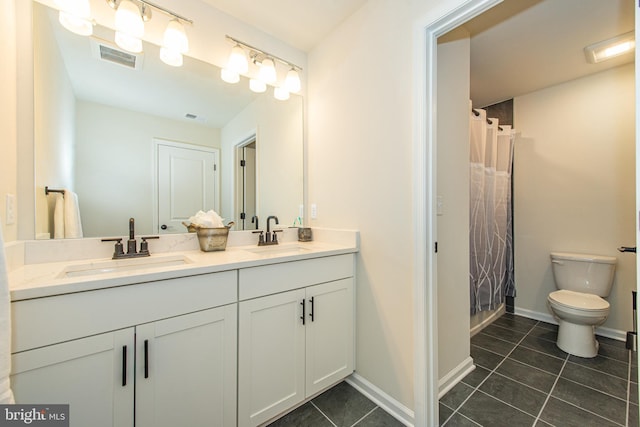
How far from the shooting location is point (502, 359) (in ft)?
6.30

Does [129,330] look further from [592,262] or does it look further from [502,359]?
[592,262]

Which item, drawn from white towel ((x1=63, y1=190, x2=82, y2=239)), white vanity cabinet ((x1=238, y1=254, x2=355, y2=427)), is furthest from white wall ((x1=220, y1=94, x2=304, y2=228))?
white towel ((x1=63, y1=190, x2=82, y2=239))

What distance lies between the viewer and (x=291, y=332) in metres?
1.35

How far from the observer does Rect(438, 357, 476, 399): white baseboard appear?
1.58 m

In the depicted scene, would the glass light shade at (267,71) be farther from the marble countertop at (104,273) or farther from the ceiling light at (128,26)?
the marble countertop at (104,273)

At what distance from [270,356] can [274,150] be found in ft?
4.82

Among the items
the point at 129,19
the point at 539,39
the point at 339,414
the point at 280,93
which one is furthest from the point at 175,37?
the point at 539,39

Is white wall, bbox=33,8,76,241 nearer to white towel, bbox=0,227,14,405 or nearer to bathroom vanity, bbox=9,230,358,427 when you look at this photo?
bathroom vanity, bbox=9,230,358,427

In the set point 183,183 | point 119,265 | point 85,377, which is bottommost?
point 85,377

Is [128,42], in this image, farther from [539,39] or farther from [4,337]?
[539,39]

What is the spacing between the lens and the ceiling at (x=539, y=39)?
1.59 meters

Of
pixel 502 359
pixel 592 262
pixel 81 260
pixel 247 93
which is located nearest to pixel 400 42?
pixel 247 93

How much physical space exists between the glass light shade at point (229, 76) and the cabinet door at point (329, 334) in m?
1.50

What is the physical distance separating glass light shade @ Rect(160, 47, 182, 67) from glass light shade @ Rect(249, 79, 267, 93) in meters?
0.47
